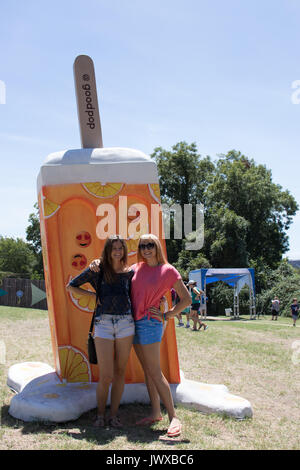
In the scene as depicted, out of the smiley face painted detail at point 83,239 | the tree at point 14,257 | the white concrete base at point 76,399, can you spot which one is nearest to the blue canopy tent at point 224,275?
the white concrete base at point 76,399

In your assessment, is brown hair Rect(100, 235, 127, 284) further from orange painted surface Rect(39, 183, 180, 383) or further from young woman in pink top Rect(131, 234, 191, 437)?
orange painted surface Rect(39, 183, 180, 383)

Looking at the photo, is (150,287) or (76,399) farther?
(76,399)

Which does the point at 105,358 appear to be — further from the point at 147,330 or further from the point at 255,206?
the point at 255,206

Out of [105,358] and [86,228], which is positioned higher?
[86,228]

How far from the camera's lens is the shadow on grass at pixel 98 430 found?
135 inches

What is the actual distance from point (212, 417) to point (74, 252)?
6.89 ft

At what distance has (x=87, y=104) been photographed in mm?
4746

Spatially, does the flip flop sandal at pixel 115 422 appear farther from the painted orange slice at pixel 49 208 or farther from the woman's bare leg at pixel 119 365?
the painted orange slice at pixel 49 208

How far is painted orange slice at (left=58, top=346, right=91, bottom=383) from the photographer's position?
4453mm

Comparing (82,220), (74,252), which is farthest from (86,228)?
(74,252)

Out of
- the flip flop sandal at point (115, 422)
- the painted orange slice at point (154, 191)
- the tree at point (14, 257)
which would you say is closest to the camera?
the flip flop sandal at point (115, 422)

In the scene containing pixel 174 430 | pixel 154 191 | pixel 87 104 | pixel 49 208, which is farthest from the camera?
pixel 87 104
